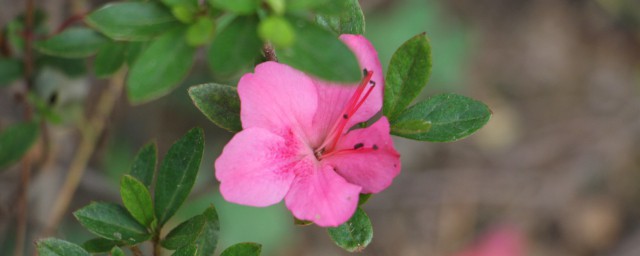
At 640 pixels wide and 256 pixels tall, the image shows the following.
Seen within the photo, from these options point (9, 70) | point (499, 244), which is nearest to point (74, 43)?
point (9, 70)

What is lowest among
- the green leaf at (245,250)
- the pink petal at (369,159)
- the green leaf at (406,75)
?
the green leaf at (245,250)

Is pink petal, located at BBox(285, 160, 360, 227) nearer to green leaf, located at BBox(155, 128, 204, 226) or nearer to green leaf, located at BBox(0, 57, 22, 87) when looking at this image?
green leaf, located at BBox(155, 128, 204, 226)

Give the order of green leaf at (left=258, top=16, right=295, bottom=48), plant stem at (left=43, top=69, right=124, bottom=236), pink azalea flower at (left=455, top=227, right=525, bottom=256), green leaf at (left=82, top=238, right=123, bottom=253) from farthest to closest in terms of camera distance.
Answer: pink azalea flower at (left=455, top=227, right=525, bottom=256) → plant stem at (left=43, top=69, right=124, bottom=236) → green leaf at (left=82, top=238, right=123, bottom=253) → green leaf at (left=258, top=16, right=295, bottom=48)

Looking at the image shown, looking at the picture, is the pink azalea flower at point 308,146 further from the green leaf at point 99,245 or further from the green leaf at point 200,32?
the green leaf at point 99,245

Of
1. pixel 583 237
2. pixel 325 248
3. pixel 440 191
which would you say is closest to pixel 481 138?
pixel 440 191

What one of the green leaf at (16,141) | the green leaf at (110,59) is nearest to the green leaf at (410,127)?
the green leaf at (110,59)

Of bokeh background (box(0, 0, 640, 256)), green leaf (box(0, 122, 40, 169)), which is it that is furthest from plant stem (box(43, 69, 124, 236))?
bokeh background (box(0, 0, 640, 256))

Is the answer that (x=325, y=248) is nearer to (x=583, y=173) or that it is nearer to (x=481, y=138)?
(x=481, y=138)
